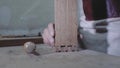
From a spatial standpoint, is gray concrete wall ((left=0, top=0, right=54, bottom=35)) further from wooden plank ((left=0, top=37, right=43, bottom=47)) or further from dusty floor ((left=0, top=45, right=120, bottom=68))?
dusty floor ((left=0, top=45, right=120, bottom=68))

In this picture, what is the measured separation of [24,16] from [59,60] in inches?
25.8

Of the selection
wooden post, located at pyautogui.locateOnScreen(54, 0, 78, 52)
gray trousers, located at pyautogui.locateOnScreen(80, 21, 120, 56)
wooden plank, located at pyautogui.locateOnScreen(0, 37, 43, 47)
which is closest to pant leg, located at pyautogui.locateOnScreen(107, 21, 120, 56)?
gray trousers, located at pyautogui.locateOnScreen(80, 21, 120, 56)

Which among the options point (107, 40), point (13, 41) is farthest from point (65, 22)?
point (13, 41)

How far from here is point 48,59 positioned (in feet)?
2.86

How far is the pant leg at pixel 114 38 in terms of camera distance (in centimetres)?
94

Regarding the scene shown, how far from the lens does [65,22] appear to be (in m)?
1.02

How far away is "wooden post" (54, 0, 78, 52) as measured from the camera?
3.33 ft

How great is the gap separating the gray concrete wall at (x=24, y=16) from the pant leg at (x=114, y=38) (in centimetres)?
60

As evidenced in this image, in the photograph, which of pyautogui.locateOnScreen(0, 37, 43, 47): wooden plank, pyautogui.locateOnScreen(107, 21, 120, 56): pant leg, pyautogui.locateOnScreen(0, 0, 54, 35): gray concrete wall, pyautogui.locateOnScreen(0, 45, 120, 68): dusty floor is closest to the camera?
pyautogui.locateOnScreen(0, 45, 120, 68): dusty floor

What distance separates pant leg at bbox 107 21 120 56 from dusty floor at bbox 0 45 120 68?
0.15ft

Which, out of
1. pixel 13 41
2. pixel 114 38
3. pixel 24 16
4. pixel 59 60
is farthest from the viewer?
pixel 24 16

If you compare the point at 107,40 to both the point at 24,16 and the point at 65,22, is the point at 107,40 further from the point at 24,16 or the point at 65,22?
the point at 24,16

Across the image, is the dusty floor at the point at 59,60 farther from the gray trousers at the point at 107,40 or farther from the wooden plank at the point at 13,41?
the wooden plank at the point at 13,41

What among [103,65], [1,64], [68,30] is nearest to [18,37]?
[68,30]
